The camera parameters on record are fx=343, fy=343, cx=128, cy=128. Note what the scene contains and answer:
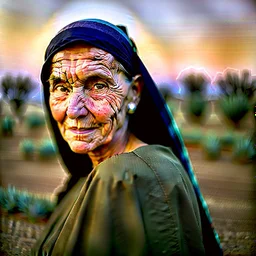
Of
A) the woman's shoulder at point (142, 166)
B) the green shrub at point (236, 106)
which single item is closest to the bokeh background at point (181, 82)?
the green shrub at point (236, 106)

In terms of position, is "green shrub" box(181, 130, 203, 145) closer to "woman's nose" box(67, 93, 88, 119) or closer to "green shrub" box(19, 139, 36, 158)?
"green shrub" box(19, 139, 36, 158)

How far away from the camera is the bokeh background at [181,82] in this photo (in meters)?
2.23

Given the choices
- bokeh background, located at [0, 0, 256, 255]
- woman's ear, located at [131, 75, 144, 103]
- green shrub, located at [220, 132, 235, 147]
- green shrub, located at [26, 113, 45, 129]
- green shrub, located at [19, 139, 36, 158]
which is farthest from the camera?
green shrub, located at [19, 139, 36, 158]

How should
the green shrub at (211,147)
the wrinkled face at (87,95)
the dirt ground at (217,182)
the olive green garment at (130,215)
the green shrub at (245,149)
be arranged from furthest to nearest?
the green shrub at (211,147) < the dirt ground at (217,182) < the green shrub at (245,149) < the wrinkled face at (87,95) < the olive green garment at (130,215)

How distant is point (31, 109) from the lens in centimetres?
313

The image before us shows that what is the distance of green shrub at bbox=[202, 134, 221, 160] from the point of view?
365cm

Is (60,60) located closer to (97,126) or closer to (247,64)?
(97,126)

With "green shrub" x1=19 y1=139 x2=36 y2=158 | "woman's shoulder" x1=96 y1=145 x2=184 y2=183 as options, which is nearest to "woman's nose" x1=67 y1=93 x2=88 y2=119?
"woman's shoulder" x1=96 y1=145 x2=184 y2=183

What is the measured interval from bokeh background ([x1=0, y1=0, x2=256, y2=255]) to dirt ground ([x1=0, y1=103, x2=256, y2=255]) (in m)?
0.01

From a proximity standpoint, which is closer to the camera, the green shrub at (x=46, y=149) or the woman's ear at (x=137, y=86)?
the woman's ear at (x=137, y=86)

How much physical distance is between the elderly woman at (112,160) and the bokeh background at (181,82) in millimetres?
609

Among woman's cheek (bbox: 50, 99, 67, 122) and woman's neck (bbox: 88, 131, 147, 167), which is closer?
woman's cheek (bbox: 50, 99, 67, 122)

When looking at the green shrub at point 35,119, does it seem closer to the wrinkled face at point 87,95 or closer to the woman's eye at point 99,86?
the wrinkled face at point 87,95

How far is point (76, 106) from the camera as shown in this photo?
1632mm
